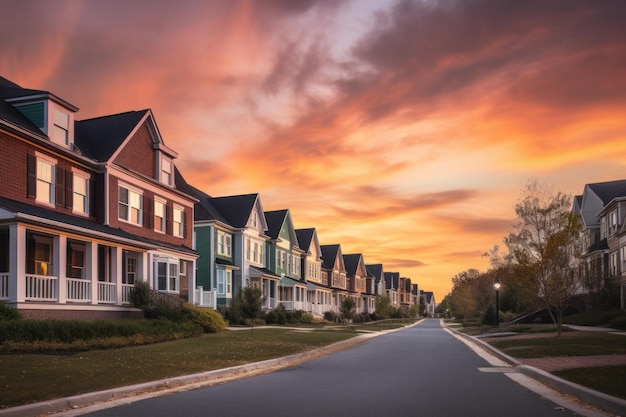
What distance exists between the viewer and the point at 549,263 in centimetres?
2955

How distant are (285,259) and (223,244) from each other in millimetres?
14056

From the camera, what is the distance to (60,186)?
2694cm

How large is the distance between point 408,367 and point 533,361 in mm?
3648

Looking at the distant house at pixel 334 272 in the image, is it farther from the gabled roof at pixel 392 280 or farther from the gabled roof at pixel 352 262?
the gabled roof at pixel 392 280

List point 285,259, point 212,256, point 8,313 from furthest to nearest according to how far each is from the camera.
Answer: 1. point 285,259
2. point 212,256
3. point 8,313

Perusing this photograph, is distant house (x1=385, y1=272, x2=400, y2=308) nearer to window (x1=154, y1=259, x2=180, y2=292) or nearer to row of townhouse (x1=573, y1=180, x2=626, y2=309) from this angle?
row of townhouse (x1=573, y1=180, x2=626, y2=309)

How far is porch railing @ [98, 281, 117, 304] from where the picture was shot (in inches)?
1076

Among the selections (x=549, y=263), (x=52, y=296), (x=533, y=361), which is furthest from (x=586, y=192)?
(x=52, y=296)

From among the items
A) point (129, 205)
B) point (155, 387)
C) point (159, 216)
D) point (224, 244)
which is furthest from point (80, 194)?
point (224, 244)

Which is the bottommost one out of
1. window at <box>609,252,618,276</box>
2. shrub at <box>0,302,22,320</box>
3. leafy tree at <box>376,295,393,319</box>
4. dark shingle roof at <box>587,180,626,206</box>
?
leafy tree at <box>376,295,393,319</box>

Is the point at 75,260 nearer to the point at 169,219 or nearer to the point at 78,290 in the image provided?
the point at 78,290

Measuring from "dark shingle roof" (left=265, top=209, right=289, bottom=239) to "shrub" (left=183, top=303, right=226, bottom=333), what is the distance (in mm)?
29153

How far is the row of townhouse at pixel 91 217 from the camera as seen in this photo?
2330 centimetres

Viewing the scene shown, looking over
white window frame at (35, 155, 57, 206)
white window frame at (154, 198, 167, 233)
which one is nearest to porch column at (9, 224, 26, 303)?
white window frame at (35, 155, 57, 206)
